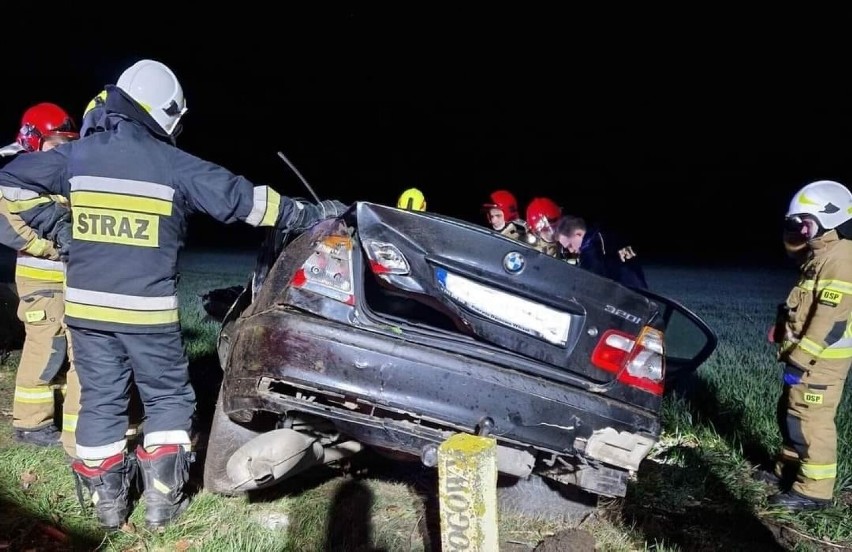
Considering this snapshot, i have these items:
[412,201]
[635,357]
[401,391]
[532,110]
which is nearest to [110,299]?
[401,391]

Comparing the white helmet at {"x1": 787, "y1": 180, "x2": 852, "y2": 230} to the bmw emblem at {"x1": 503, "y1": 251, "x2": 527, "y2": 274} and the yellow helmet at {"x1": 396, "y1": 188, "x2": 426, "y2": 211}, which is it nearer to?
the bmw emblem at {"x1": 503, "y1": 251, "x2": 527, "y2": 274}

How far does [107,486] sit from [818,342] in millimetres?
3507

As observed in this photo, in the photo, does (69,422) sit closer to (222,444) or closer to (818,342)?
(222,444)

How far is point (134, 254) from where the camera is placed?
2510 mm

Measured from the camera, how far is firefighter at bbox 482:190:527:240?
5.19 meters

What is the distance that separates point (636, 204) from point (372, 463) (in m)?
12.8

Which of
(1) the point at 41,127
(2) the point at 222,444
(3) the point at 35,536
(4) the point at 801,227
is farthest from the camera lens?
(1) the point at 41,127

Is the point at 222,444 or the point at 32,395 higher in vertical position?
the point at 222,444

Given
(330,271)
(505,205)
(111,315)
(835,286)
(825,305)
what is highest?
(505,205)

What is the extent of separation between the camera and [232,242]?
38.2 feet

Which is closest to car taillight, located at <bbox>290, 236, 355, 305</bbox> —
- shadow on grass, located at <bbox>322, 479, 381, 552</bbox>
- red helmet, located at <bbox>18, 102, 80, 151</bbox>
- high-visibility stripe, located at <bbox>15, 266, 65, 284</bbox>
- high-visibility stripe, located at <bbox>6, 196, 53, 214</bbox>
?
shadow on grass, located at <bbox>322, 479, 381, 552</bbox>

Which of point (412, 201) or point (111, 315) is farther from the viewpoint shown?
point (412, 201)

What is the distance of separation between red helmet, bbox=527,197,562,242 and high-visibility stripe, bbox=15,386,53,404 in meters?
3.70

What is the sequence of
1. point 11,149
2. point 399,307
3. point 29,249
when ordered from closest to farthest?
point 399,307 < point 29,249 < point 11,149
